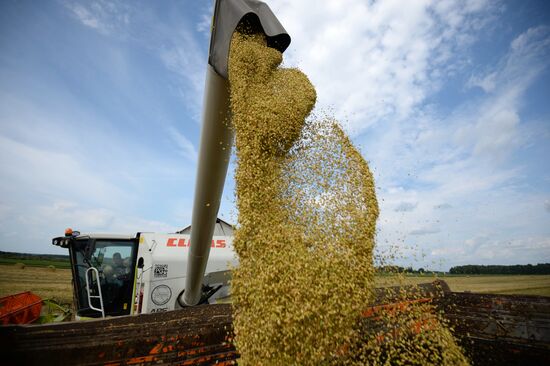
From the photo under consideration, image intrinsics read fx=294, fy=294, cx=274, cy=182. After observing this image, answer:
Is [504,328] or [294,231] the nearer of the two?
[294,231]

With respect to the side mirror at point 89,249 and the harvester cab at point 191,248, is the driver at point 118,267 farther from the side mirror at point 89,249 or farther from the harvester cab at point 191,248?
the side mirror at point 89,249

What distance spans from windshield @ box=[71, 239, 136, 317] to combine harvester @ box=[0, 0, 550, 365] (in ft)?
0.04

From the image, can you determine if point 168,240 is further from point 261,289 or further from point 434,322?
point 434,322

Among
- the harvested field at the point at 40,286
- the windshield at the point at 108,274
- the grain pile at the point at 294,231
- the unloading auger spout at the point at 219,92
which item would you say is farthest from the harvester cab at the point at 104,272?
the harvested field at the point at 40,286

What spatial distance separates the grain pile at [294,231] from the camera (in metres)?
1.72

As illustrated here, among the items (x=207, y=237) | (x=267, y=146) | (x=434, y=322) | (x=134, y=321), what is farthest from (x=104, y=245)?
(x=434, y=322)

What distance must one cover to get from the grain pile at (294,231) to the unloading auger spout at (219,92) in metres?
0.17

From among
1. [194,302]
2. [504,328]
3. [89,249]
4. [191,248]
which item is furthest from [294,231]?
[89,249]

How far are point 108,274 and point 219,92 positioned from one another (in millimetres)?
3299

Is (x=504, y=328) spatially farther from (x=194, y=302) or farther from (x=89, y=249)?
(x=89, y=249)

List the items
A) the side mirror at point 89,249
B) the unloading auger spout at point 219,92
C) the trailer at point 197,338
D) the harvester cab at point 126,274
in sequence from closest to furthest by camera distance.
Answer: the trailer at point 197,338, the unloading auger spout at point 219,92, the side mirror at point 89,249, the harvester cab at point 126,274

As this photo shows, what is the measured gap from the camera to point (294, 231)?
2.00 m

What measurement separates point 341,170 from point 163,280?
3.26 metres

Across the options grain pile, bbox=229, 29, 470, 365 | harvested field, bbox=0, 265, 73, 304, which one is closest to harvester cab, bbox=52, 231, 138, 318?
grain pile, bbox=229, 29, 470, 365
